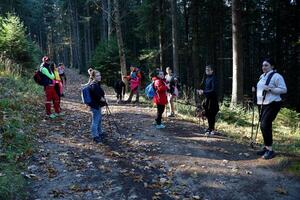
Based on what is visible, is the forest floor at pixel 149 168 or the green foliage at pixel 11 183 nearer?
the green foliage at pixel 11 183

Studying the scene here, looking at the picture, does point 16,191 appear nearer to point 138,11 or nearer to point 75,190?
point 75,190

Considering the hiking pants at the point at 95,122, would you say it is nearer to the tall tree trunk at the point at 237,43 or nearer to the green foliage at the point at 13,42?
the tall tree trunk at the point at 237,43

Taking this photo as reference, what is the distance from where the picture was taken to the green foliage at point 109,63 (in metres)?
28.0

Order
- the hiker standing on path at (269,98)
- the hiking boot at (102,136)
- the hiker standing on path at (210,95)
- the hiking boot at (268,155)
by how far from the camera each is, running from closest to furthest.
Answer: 1. the hiker standing on path at (269,98)
2. the hiking boot at (268,155)
3. the hiking boot at (102,136)
4. the hiker standing on path at (210,95)

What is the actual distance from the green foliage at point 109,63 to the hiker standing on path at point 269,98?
20.3m

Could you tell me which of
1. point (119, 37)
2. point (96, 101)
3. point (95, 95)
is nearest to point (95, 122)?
point (96, 101)

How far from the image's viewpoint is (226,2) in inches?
1201

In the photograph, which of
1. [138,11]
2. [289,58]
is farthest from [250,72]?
[138,11]

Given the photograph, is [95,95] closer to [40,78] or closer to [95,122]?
[95,122]

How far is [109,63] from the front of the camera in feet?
92.3

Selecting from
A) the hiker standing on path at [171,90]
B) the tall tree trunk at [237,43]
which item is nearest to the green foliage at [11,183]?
the hiker standing on path at [171,90]

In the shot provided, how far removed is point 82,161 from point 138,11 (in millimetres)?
20790

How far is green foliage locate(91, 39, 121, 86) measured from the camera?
28.0 metres

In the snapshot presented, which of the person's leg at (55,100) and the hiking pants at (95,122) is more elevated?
the person's leg at (55,100)
